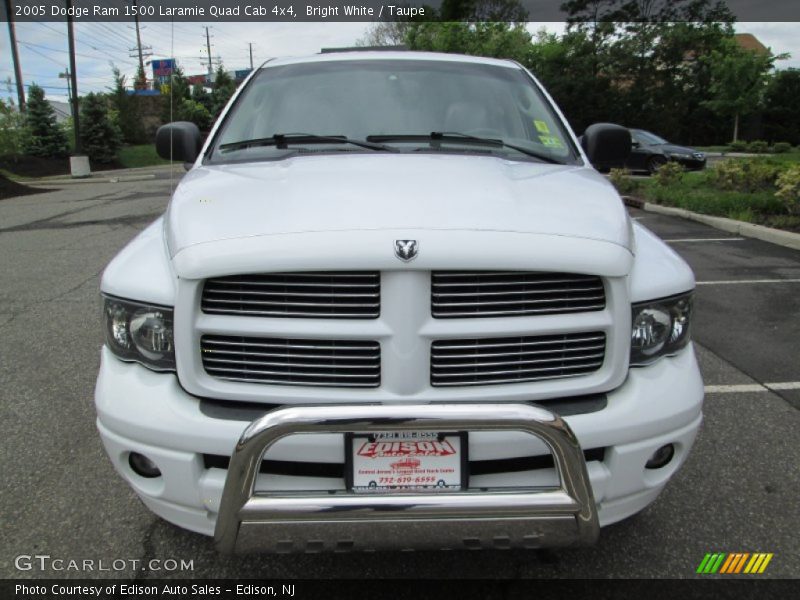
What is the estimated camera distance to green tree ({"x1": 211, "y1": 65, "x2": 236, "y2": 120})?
1570 inches

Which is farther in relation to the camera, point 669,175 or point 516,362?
point 669,175

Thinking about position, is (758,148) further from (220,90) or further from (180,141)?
(180,141)

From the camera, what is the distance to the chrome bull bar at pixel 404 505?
1680 mm

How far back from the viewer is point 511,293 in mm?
1935

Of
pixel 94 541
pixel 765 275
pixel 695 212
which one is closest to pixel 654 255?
pixel 94 541

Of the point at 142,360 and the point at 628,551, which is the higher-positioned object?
the point at 142,360

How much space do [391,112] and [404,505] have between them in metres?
2.04

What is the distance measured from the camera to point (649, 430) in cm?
199

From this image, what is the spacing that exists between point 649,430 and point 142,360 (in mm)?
1611

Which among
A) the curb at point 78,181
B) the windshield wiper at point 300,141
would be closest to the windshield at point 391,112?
the windshield wiper at point 300,141

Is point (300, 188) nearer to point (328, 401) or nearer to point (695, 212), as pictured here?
point (328, 401)

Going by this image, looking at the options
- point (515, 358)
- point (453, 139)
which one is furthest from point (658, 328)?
point (453, 139)

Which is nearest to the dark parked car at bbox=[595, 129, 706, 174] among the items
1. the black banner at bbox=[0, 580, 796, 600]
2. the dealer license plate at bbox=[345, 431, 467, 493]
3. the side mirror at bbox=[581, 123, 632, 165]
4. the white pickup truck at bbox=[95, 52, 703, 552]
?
the side mirror at bbox=[581, 123, 632, 165]

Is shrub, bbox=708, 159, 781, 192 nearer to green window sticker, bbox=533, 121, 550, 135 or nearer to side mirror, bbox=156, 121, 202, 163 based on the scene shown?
green window sticker, bbox=533, 121, 550, 135
